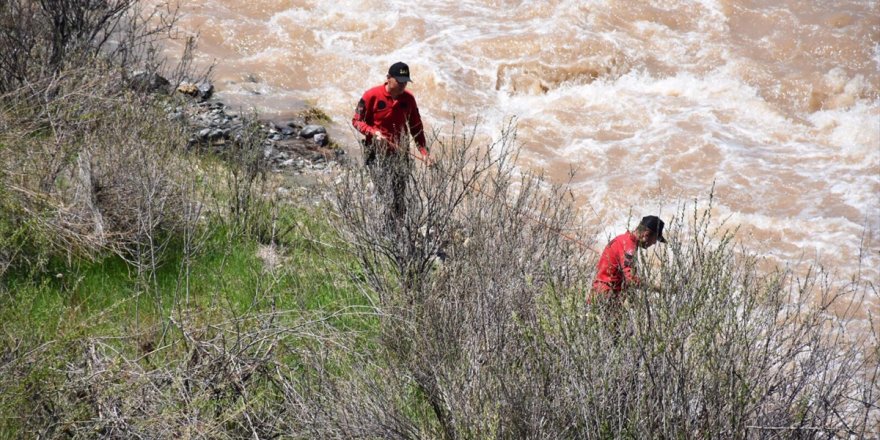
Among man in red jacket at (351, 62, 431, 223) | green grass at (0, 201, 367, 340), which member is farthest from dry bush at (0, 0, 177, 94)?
man in red jacket at (351, 62, 431, 223)

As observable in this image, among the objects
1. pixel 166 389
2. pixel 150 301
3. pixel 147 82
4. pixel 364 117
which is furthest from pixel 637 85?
pixel 166 389

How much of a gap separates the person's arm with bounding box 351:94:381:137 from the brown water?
4279 mm

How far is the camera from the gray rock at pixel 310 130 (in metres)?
12.7

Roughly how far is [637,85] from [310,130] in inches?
232

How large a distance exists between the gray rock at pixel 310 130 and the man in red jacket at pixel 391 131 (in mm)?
4821

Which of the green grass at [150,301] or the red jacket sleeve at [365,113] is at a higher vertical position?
the red jacket sleeve at [365,113]

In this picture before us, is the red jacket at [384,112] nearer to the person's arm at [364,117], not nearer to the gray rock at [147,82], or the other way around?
the person's arm at [364,117]

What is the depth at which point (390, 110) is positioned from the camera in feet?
26.1

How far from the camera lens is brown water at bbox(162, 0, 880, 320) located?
1273 cm

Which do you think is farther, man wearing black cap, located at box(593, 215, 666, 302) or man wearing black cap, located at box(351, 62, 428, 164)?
man wearing black cap, located at box(351, 62, 428, 164)

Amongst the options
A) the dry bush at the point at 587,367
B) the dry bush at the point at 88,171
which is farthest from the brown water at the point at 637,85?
the dry bush at the point at 587,367

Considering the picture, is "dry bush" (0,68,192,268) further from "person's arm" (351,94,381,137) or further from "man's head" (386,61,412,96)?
"man's head" (386,61,412,96)

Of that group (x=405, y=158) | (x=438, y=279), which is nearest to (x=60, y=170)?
(x=405, y=158)

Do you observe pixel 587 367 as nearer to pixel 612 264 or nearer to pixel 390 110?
pixel 612 264
